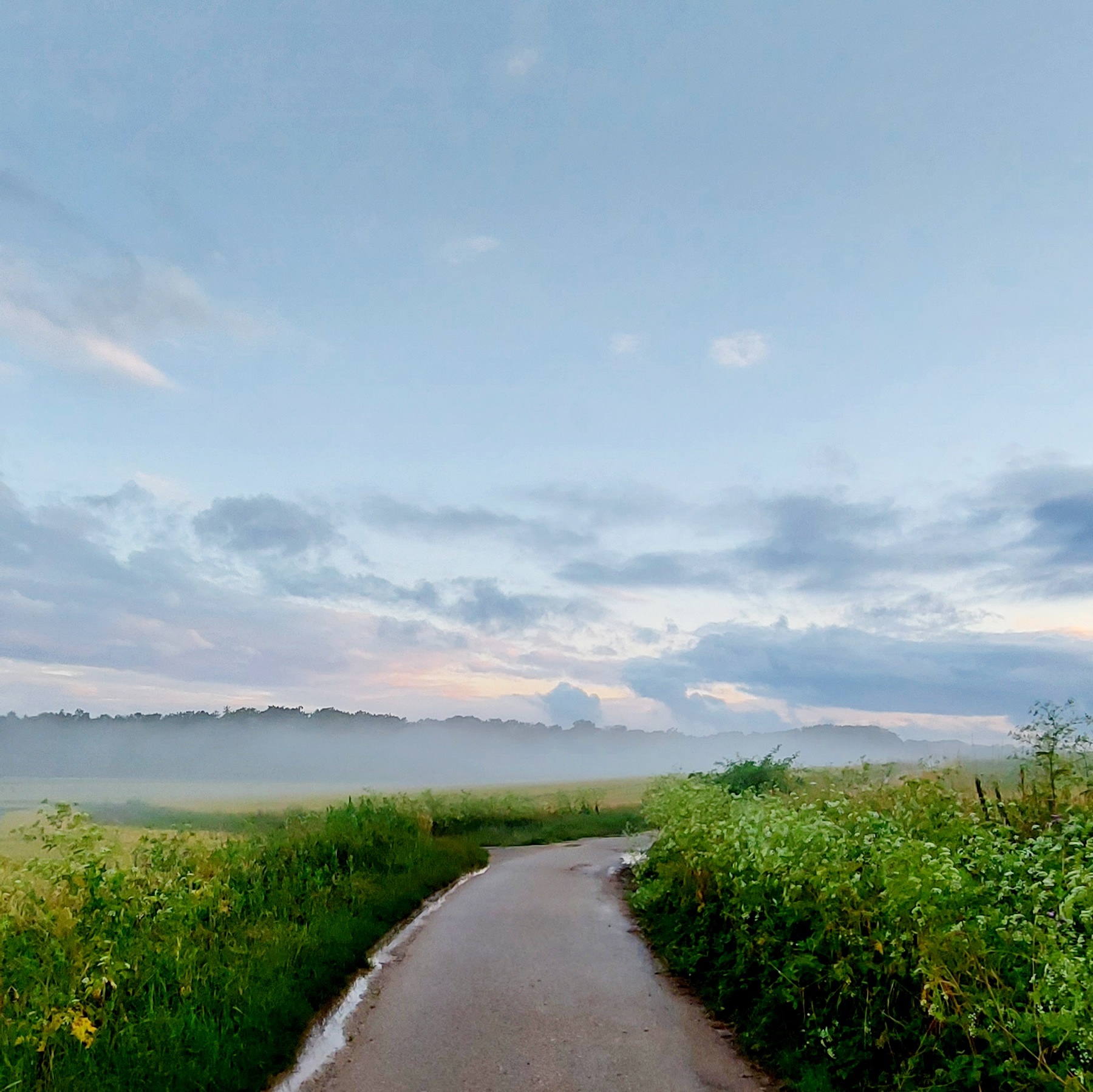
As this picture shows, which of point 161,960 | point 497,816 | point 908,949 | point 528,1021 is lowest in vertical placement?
point 497,816

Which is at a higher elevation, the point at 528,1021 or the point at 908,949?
the point at 908,949

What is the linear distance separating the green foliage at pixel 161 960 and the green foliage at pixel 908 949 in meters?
4.80

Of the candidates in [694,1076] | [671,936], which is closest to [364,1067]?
[694,1076]

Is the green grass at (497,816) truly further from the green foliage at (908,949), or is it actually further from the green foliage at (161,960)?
the green foliage at (908,949)

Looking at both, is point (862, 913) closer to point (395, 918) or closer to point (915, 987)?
Result: point (915, 987)

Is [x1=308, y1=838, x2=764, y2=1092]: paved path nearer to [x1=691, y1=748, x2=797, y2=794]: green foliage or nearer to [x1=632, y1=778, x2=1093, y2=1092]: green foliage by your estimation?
[x1=632, y1=778, x2=1093, y2=1092]: green foliage

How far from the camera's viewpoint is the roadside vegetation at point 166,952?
25.3ft

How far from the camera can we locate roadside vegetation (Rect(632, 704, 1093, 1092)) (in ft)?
20.6

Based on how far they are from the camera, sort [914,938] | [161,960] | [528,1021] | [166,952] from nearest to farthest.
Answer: [914,938]
[528,1021]
[161,960]
[166,952]

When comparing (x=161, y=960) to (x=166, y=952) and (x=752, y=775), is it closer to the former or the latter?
(x=166, y=952)

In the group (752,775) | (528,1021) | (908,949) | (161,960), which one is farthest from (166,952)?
(752,775)

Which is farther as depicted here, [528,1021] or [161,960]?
[161,960]

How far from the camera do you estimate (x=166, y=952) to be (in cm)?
1018

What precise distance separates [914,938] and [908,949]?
0.41 ft
